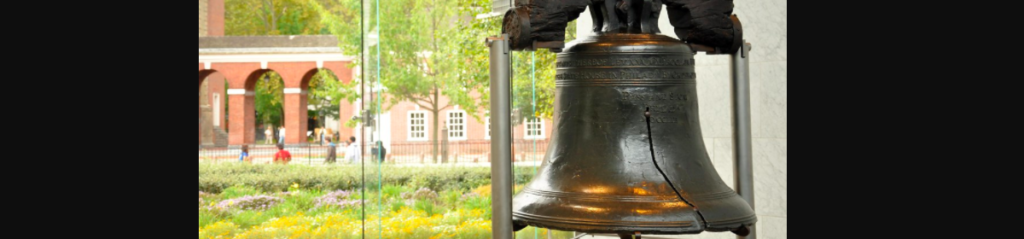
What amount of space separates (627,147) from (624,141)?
0.8 inches

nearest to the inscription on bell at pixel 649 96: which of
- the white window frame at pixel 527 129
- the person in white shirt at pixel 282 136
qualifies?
the person in white shirt at pixel 282 136

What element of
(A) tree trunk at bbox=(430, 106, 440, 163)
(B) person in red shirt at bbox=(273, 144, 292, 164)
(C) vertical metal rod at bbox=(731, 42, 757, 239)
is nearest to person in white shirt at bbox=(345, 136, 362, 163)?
(B) person in red shirt at bbox=(273, 144, 292, 164)

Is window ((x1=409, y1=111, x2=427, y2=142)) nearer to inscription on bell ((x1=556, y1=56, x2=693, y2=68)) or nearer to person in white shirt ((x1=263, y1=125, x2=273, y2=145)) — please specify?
person in white shirt ((x1=263, y1=125, x2=273, y2=145))

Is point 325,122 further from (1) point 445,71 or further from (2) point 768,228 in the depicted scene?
(2) point 768,228

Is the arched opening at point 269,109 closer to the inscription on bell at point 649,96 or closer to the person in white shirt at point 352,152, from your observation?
the person in white shirt at point 352,152

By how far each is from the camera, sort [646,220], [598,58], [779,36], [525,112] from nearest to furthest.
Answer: [646,220] < [598,58] < [779,36] < [525,112]

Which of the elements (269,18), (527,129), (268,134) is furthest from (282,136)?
(527,129)

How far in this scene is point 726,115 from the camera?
16.0 feet

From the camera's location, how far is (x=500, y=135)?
3.12 metres

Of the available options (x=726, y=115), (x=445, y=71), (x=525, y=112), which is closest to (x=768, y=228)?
(x=726, y=115)

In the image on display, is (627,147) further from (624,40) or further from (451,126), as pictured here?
(451,126)

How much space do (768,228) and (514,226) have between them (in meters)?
1.89

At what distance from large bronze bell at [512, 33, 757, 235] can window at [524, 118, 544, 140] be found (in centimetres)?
369

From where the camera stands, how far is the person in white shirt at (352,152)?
6434mm
